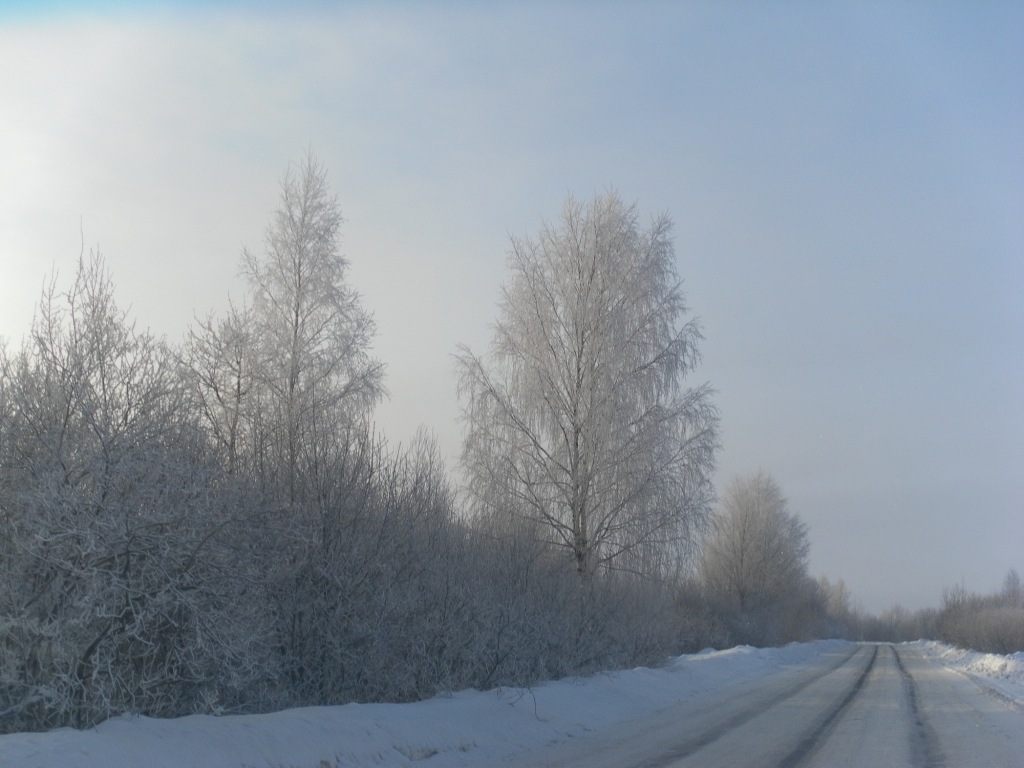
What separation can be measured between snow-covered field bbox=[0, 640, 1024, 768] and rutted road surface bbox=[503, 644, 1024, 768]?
2.52 feet

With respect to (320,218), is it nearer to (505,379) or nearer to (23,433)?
(505,379)

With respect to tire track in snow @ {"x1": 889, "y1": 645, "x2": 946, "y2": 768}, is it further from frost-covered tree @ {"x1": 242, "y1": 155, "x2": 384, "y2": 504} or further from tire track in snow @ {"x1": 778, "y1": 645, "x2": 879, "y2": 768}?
frost-covered tree @ {"x1": 242, "y1": 155, "x2": 384, "y2": 504}

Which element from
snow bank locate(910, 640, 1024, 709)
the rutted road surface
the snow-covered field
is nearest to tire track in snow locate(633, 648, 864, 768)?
the rutted road surface

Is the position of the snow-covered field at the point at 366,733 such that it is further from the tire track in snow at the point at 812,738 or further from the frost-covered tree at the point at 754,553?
the frost-covered tree at the point at 754,553

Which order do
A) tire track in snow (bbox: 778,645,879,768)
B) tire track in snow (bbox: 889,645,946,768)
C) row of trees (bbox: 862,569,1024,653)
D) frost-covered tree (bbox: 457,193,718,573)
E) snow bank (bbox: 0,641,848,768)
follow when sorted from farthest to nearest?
row of trees (bbox: 862,569,1024,653) < frost-covered tree (bbox: 457,193,718,573) < tire track in snow (bbox: 778,645,879,768) < tire track in snow (bbox: 889,645,946,768) < snow bank (bbox: 0,641,848,768)

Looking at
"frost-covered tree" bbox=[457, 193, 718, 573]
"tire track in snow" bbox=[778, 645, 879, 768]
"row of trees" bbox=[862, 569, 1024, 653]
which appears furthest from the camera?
"row of trees" bbox=[862, 569, 1024, 653]

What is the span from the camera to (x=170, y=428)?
31.1 feet

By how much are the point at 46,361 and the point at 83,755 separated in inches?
166

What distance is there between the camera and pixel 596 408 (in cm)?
2250

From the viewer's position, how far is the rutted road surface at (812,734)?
36.2 feet

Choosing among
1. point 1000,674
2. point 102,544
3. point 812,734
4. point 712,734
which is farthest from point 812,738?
point 1000,674

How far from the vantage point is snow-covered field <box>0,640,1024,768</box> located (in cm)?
716

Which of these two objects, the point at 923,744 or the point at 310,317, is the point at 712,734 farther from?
the point at 310,317

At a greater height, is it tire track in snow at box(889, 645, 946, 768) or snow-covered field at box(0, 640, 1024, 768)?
snow-covered field at box(0, 640, 1024, 768)
